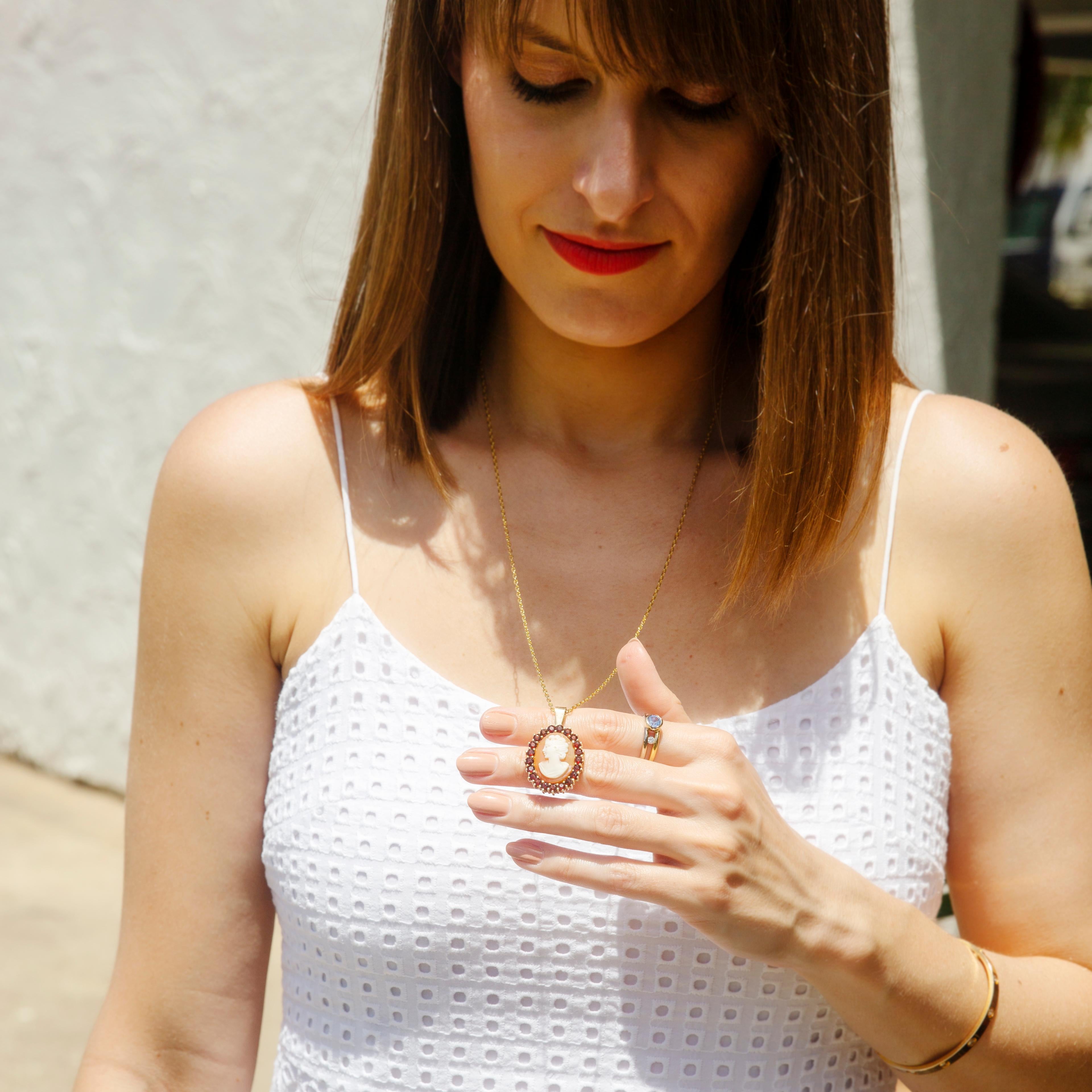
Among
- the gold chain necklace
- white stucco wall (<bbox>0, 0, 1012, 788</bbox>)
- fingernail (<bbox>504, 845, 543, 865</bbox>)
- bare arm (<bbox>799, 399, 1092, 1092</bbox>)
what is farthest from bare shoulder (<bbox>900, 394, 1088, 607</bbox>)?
white stucco wall (<bbox>0, 0, 1012, 788</bbox>)

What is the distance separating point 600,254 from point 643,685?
495 millimetres

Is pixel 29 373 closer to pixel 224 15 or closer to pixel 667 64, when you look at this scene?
pixel 224 15

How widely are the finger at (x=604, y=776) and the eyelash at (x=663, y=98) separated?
0.69 m

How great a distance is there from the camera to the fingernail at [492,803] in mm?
1011

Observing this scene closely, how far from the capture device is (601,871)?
1.03 meters

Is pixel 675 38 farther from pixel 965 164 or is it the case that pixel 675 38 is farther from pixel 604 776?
pixel 965 164

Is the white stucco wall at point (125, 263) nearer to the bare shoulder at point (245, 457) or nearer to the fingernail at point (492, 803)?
the bare shoulder at point (245, 457)

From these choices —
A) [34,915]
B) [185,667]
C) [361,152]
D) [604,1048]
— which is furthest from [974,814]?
[34,915]

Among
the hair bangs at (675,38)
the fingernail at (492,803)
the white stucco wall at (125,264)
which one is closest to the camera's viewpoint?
the fingernail at (492,803)

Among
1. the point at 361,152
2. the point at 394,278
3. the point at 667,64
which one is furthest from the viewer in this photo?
the point at 361,152

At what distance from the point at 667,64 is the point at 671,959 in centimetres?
92

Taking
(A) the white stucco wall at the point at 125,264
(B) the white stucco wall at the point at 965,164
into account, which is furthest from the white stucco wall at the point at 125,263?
(B) the white stucco wall at the point at 965,164

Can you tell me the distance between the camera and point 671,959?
127 cm

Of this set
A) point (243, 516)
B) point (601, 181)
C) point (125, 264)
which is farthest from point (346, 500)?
point (125, 264)
